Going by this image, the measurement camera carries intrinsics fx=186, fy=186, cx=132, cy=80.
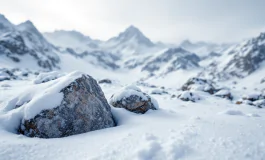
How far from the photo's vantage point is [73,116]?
819 centimetres

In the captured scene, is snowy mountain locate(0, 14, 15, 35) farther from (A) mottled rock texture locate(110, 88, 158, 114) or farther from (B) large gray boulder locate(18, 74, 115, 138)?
(B) large gray boulder locate(18, 74, 115, 138)

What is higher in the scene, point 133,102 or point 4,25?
point 4,25

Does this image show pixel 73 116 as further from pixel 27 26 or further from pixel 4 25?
pixel 27 26

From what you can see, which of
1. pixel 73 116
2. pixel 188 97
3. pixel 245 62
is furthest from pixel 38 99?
pixel 245 62

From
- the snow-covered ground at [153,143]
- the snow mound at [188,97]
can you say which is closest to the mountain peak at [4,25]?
the snow mound at [188,97]

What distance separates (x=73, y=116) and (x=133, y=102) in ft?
13.7

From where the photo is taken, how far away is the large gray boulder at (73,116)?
759 cm

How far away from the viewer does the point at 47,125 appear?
7629 mm

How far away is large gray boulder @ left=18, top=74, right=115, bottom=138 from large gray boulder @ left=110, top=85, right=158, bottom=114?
1729 millimetres

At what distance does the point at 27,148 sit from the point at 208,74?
18698 centimetres

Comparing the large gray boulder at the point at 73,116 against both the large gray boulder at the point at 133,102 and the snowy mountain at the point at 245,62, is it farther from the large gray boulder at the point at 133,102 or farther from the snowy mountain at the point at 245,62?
the snowy mountain at the point at 245,62

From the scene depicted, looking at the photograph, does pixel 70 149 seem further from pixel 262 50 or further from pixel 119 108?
pixel 262 50

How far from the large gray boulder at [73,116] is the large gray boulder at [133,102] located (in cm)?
173

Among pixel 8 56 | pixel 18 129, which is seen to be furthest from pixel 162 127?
pixel 8 56
